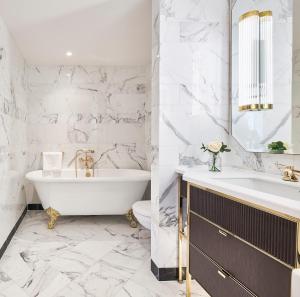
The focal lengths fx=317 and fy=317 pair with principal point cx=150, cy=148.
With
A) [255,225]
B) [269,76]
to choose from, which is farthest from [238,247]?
[269,76]

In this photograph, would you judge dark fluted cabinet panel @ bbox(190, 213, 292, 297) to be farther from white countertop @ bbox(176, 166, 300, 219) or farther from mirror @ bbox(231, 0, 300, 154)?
mirror @ bbox(231, 0, 300, 154)

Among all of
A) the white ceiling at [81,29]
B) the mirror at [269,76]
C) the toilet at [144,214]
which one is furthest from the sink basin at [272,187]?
the white ceiling at [81,29]

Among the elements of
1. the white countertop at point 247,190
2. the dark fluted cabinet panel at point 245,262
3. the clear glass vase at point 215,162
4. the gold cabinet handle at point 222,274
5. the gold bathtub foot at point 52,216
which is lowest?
the gold bathtub foot at point 52,216

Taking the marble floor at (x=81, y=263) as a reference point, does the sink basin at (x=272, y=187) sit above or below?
above

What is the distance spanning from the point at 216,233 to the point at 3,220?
2.29 meters

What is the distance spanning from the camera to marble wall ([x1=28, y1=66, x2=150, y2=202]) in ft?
15.9

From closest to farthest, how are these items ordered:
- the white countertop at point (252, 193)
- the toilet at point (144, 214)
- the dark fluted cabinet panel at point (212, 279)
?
the white countertop at point (252, 193)
the dark fluted cabinet panel at point (212, 279)
the toilet at point (144, 214)

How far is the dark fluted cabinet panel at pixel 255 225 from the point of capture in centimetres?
115

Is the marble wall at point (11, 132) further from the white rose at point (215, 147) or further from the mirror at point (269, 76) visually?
the mirror at point (269, 76)

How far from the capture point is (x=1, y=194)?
3045mm

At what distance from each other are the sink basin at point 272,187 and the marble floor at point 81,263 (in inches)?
35.1

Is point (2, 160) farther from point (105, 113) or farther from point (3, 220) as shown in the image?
point (105, 113)

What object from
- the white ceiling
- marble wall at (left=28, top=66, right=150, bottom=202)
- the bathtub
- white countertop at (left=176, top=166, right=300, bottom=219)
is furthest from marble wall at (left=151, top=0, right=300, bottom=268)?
marble wall at (left=28, top=66, right=150, bottom=202)

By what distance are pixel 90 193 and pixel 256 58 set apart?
2563mm
